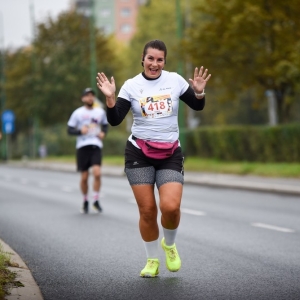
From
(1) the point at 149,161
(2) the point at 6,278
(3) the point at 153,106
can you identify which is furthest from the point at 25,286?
(3) the point at 153,106

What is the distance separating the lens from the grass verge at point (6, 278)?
616 centimetres

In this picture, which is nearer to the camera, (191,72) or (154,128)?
(154,128)

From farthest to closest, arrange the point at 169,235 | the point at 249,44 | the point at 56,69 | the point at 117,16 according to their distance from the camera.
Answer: the point at 117,16, the point at 56,69, the point at 249,44, the point at 169,235

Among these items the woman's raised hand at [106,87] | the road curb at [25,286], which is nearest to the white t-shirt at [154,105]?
the woman's raised hand at [106,87]

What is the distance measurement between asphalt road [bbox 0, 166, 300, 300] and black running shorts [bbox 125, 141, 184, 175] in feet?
3.02

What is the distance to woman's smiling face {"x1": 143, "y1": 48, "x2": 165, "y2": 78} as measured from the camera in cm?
692

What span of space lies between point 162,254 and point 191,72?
47.6 metres

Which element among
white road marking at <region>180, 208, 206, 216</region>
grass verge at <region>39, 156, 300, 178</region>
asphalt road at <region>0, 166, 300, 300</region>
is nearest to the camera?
asphalt road at <region>0, 166, 300, 300</region>

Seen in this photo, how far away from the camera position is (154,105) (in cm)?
696

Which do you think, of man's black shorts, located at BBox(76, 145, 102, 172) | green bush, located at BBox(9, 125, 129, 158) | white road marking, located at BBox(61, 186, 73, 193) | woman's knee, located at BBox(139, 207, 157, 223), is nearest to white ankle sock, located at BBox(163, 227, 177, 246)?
woman's knee, located at BBox(139, 207, 157, 223)

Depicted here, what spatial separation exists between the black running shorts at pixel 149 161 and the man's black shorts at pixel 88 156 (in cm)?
692

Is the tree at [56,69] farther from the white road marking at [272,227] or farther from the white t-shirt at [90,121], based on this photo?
the white road marking at [272,227]

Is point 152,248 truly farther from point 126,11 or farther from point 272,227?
point 126,11

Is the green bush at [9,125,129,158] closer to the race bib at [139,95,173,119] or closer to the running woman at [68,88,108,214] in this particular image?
the running woman at [68,88,108,214]
